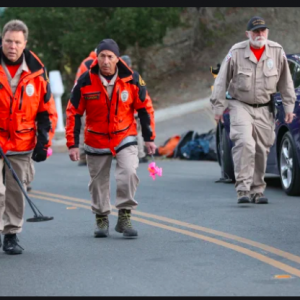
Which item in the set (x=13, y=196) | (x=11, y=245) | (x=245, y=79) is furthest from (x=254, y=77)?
(x=11, y=245)

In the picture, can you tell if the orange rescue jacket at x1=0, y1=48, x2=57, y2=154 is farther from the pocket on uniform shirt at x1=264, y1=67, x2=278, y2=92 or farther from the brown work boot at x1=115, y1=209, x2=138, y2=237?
the pocket on uniform shirt at x1=264, y1=67, x2=278, y2=92

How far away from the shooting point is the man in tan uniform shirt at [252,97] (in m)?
11.2

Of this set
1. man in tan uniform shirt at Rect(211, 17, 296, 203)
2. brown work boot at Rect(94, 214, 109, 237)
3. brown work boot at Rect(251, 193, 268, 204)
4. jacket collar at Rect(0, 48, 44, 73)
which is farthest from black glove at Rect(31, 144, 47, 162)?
brown work boot at Rect(251, 193, 268, 204)

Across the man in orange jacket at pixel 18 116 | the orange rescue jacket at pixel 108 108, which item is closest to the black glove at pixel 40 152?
the man in orange jacket at pixel 18 116

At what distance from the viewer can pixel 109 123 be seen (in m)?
9.12

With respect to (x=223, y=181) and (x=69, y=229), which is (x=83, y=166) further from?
(x=69, y=229)

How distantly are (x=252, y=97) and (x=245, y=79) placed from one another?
22 cm

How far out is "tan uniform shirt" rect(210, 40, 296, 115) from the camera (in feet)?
36.6

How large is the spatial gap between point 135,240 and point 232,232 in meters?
0.89

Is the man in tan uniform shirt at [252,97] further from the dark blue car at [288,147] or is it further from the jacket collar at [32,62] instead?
the jacket collar at [32,62]

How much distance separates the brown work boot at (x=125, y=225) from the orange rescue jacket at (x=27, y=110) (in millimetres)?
1198

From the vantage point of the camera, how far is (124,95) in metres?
9.05

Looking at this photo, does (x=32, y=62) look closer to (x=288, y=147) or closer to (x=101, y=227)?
(x=101, y=227)

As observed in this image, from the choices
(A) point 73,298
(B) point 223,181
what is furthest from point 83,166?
(A) point 73,298
